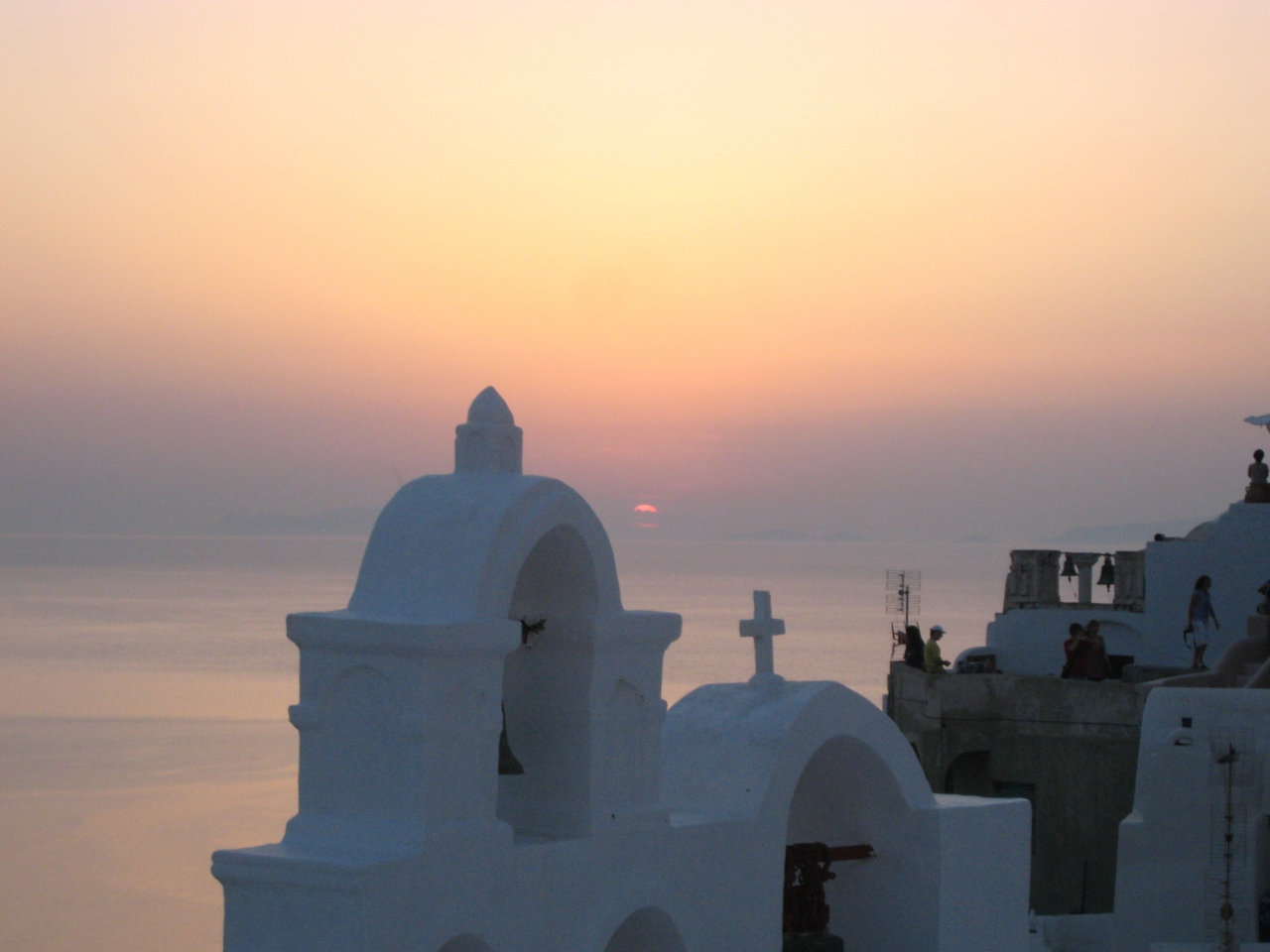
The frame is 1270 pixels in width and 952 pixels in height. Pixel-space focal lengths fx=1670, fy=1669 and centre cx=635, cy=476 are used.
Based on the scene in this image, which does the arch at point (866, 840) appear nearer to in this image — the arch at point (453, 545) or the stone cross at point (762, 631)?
the stone cross at point (762, 631)

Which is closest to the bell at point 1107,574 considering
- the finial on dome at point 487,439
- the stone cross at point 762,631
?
the stone cross at point 762,631

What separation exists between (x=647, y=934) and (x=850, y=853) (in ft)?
7.08

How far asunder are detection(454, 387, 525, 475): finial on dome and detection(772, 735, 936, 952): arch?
3.52 metres

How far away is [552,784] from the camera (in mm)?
8461

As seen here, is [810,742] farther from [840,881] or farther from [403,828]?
[403,828]

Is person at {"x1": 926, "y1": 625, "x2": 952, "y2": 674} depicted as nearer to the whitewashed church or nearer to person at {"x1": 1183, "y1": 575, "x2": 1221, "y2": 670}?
person at {"x1": 1183, "y1": 575, "x2": 1221, "y2": 670}

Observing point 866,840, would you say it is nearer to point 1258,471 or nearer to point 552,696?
point 552,696

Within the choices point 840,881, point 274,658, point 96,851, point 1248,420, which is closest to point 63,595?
point 274,658

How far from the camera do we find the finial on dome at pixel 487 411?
27.0 ft

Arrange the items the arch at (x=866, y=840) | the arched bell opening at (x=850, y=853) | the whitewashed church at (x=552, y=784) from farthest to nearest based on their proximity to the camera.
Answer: the arch at (x=866, y=840), the arched bell opening at (x=850, y=853), the whitewashed church at (x=552, y=784)

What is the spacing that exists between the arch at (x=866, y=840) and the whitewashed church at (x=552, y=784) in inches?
0.6

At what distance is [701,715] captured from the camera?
1019 centimetres

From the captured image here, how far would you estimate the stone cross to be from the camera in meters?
10.4

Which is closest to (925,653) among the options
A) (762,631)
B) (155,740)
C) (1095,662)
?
(1095,662)
